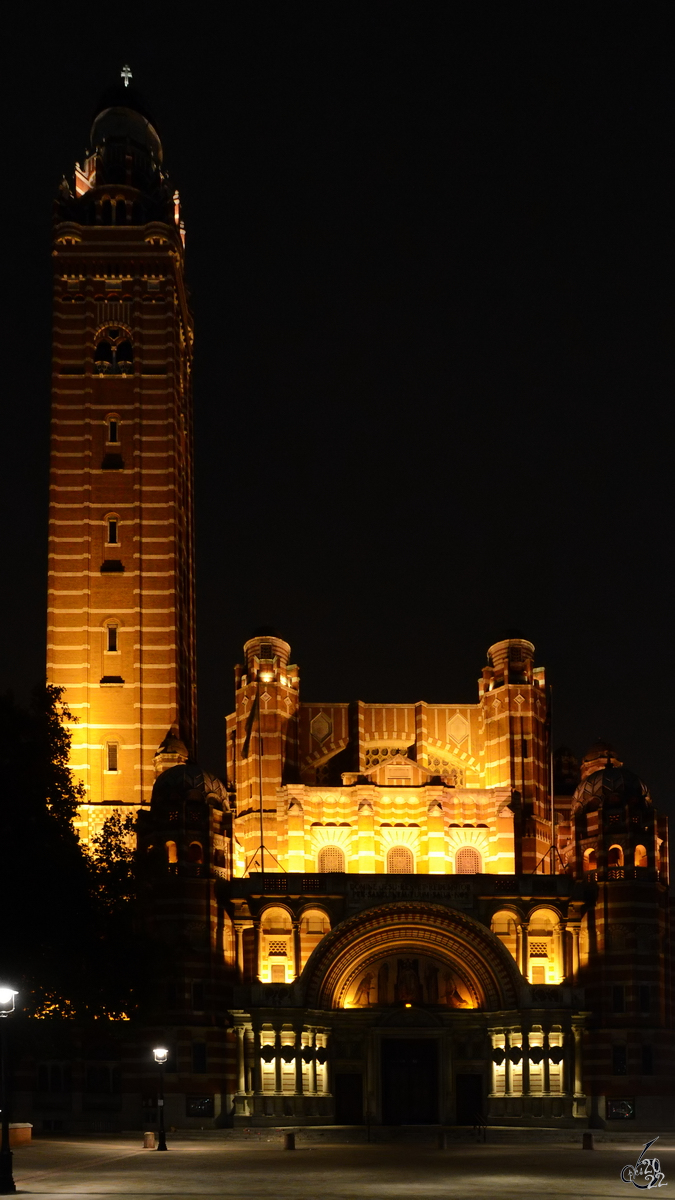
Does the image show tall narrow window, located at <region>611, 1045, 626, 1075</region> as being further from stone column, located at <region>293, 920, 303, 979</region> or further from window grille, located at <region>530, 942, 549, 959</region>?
stone column, located at <region>293, 920, 303, 979</region>

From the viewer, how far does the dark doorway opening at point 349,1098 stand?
69.4m

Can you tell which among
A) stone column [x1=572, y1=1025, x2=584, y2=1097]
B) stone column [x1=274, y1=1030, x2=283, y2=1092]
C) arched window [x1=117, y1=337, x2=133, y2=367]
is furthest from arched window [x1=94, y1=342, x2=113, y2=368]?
stone column [x1=572, y1=1025, x2=584, y2=1097]

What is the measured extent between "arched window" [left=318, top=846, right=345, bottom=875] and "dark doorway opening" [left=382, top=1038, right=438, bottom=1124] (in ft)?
37.5

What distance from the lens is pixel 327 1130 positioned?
64.6 metres

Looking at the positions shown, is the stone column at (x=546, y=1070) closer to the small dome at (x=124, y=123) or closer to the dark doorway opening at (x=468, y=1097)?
the dark doorway opening at (x=468, y=1097)

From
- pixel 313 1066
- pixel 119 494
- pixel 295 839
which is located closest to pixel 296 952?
pixel 313 1066

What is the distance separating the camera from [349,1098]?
69.8 metres

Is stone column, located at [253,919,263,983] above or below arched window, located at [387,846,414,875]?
below

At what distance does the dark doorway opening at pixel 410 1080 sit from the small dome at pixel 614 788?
13672mm

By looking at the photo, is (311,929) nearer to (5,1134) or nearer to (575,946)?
(575,946)

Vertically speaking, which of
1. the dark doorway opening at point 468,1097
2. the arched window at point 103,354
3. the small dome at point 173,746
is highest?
the arched window at point 103,354

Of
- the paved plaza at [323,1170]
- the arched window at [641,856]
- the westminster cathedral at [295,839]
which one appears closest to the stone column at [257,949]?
the westminster cathedral at [295,839]

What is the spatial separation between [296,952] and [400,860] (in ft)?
33.4

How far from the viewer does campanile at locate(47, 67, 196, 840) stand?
265 feet
